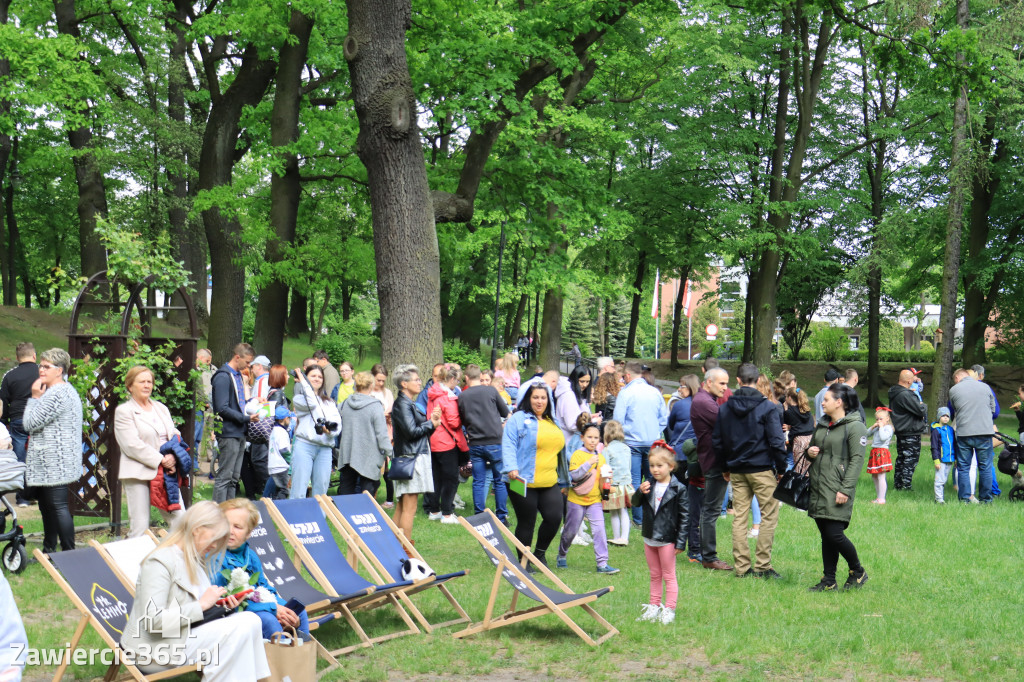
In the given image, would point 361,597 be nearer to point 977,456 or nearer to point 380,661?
point 380,661

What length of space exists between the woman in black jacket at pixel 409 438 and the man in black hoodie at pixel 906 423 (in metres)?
7.51

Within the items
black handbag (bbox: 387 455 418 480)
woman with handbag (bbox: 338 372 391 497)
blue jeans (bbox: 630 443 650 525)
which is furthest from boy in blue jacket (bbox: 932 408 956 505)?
woman with handbag (bbox: 338 372 391 497)

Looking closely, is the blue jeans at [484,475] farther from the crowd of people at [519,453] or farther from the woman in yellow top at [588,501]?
the woman in yellow top at [588,501]

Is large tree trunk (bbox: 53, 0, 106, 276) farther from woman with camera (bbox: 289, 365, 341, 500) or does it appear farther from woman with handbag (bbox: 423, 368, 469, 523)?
woman with camera (bbox: 289, 365, 341, 500)

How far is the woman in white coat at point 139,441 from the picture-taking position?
798 centimetres

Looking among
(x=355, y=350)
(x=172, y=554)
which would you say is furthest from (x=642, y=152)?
(x=172, y=554)

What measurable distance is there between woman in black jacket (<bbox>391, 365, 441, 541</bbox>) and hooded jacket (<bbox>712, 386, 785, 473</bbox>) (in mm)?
3022

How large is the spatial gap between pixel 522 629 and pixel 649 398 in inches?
177

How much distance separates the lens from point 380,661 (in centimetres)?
622

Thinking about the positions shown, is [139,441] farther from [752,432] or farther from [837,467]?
[837,467]

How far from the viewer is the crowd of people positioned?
7977mm

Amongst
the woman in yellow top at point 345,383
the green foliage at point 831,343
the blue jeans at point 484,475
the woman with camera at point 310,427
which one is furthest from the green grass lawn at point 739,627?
the green foliage at point 831,343

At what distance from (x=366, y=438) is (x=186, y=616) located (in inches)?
202

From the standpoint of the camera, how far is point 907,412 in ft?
46.1
